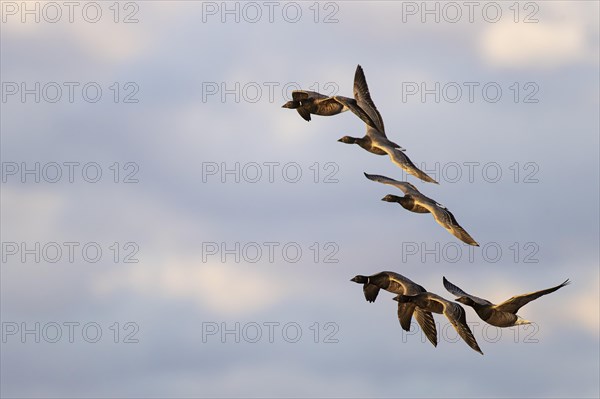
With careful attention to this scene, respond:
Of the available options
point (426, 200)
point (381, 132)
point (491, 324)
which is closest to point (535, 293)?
point (491, 324)

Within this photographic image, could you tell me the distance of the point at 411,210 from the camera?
78188 millimetres

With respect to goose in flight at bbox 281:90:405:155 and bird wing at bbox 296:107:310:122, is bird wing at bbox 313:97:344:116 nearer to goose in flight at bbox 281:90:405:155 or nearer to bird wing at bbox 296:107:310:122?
goose in flight at bbox 281:90:405:155

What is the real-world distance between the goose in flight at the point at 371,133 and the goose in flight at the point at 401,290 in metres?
8.34

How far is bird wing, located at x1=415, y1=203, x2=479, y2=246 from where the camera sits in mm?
72062

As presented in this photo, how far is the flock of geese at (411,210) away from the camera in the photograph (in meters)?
73.8

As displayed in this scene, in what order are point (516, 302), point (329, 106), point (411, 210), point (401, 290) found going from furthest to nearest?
point (329, 106) → point (401, 290) → point (411, 210) → point (516, 302)

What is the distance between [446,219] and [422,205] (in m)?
3.32

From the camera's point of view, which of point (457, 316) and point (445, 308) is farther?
point (445, 308)

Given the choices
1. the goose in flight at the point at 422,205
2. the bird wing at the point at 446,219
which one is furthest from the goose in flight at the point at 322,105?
the bird wing at the point at 446,219

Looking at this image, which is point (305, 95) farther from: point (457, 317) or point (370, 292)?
point (457, 317)

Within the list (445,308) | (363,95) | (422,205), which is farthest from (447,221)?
(363,95)

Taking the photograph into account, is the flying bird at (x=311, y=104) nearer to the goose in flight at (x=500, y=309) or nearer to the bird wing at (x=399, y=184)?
the bird wing at (x=399, y=184)

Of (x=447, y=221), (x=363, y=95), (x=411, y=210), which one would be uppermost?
(x=363, y=95)

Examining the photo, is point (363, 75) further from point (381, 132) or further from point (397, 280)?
point (397, 280)
